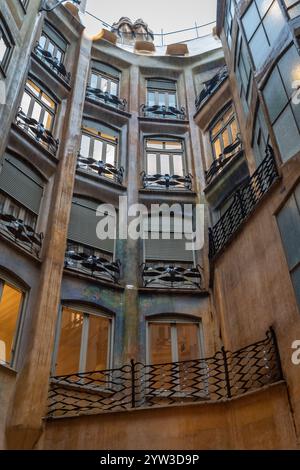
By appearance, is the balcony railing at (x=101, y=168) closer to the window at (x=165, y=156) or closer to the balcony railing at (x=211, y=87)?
the window at (x=165, y=156)

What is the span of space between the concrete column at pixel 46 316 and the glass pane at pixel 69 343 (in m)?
0.70

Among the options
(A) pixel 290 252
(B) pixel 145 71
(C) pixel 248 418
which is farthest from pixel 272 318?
(B) pixel 145 71

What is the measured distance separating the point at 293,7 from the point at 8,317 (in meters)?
10.3

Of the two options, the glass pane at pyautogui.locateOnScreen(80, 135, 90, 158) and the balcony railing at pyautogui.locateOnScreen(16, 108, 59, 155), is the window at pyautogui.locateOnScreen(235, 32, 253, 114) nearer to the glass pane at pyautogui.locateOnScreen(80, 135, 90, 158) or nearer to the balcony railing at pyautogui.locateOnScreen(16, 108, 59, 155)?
the glass pane at pyautogui.locateOnScreen(80, 135, 90, 158)

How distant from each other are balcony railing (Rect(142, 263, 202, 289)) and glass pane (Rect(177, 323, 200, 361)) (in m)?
1.35

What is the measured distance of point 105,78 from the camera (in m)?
19.2

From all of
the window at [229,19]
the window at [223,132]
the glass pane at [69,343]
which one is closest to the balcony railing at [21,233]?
the glass pane at [69,343]

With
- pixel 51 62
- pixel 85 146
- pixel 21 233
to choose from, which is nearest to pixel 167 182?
pixel 85 146

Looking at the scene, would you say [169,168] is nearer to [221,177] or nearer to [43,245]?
[221,177]

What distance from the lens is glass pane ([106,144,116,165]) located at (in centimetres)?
1623

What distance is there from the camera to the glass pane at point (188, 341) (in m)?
11.8

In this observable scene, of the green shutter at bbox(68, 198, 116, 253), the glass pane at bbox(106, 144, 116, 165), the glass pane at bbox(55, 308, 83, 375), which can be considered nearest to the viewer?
the glass pane at bbox(55, 308, 83, 375)

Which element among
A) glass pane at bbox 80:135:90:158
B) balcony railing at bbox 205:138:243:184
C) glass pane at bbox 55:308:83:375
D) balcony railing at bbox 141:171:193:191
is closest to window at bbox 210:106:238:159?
balcony railing at bbox 205:138:243:184

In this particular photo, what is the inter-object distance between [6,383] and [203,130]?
12429mm
